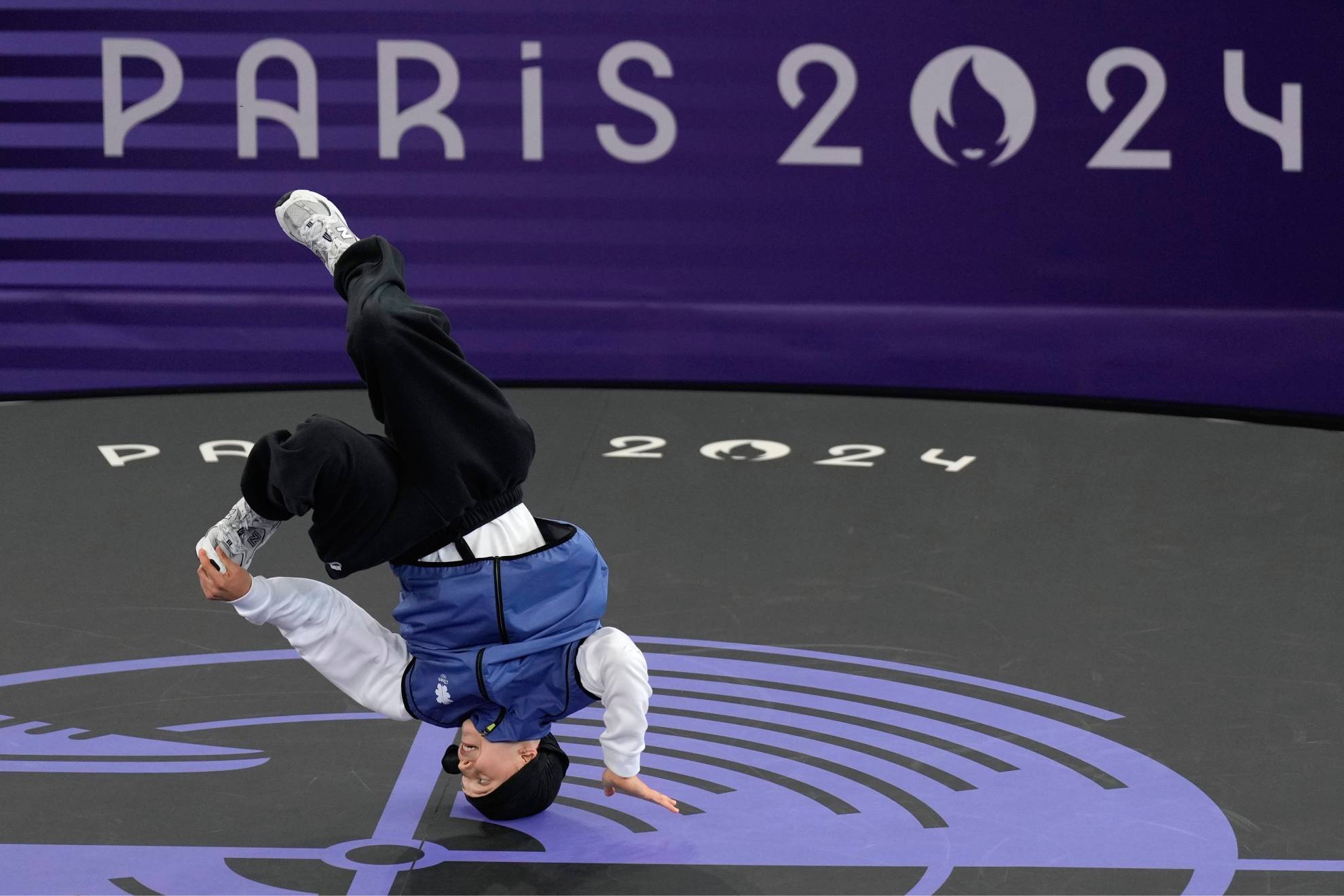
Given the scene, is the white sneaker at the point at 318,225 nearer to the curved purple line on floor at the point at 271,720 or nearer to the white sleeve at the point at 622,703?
the white sleeve at the point at 622,703

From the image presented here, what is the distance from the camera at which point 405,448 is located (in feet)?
8.87

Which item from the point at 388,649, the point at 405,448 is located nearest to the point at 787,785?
the point at 388,649

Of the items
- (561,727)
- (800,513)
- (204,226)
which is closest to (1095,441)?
(800,513)

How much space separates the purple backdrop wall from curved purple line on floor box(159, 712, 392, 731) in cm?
282

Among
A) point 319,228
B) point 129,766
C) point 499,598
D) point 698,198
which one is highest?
point 319,228

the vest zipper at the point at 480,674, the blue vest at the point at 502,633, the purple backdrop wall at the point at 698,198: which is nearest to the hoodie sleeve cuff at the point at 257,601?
the blue vest at the point at 502,633

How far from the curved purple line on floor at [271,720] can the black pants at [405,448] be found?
2.21 ft

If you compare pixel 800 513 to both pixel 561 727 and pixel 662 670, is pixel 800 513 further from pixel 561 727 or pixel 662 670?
pixel 561 727

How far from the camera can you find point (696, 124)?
6.08m

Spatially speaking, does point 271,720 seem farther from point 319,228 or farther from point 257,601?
point 319,228

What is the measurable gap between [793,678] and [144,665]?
1268 millimetres

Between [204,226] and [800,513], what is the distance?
252 cm

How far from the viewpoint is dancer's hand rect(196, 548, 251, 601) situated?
2633 mm

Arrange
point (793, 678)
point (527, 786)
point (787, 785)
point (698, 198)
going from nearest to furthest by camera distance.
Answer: point (527, 786) → point (787, 785) → point (793, 678) → point (698, 198)
